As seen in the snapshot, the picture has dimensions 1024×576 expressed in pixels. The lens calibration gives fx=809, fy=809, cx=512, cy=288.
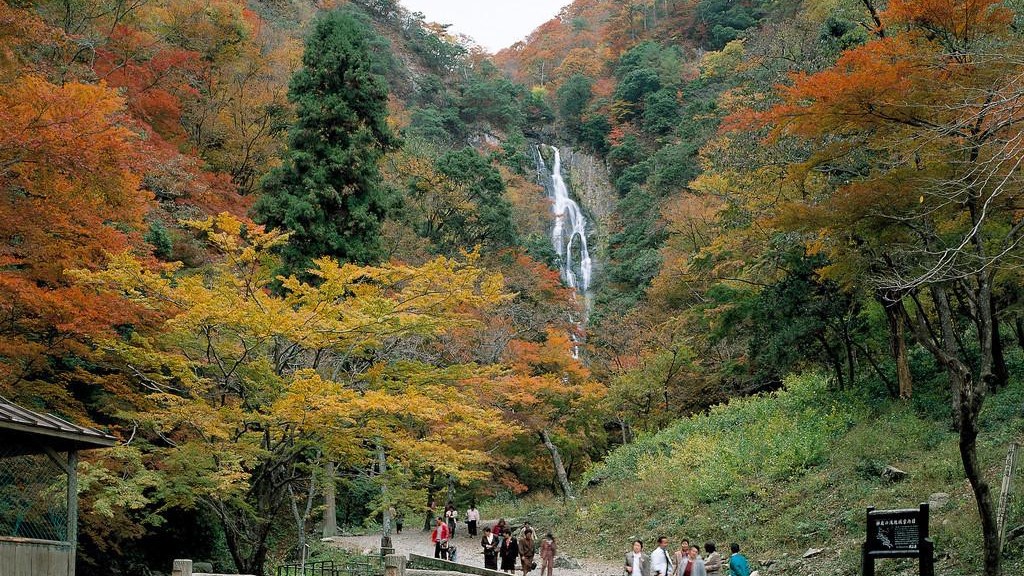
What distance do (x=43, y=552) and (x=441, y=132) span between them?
2088 inches

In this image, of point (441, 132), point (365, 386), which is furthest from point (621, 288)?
point (365, 386)

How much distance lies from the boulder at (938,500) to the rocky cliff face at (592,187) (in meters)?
43.9

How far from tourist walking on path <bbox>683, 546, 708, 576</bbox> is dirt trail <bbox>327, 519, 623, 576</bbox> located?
16.3 ft

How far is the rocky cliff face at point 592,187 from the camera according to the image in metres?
59.1

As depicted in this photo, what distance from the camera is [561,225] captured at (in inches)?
2327

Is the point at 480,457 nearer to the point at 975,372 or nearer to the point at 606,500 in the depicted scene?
the point at 606,500

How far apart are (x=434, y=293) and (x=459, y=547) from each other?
488 inches

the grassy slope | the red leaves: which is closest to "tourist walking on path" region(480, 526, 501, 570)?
the grassy slope

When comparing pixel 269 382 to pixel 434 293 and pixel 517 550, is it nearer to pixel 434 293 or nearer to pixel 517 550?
pixel 434 293

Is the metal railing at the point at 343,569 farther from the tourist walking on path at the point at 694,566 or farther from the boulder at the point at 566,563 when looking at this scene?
the tourist walking on path at the point at 694,566

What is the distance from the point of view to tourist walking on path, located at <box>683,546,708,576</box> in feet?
36.4

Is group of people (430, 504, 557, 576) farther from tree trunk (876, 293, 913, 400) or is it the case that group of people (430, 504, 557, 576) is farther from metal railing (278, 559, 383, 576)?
tree trunk (876, 293, 913, 400)

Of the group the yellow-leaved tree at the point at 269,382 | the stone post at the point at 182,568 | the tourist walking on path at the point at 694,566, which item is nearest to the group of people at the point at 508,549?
the yellow-leaved tree at the point at 269,382

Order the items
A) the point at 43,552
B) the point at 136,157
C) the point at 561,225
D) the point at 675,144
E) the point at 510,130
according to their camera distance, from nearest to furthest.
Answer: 1. the point at 43,552
2. the point at 136,157
3. the point at 675,144
4. the point at 561,225
5. the point at 510,130
